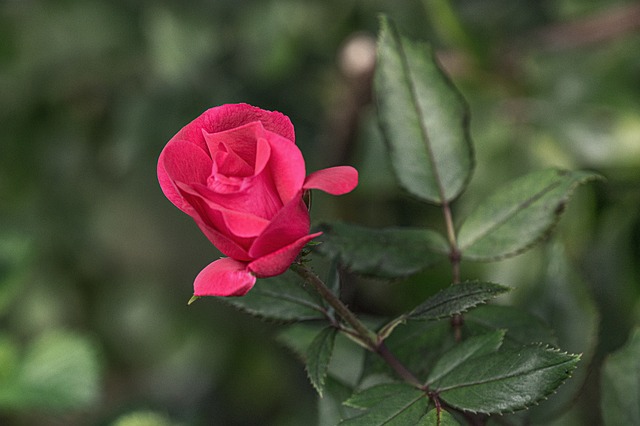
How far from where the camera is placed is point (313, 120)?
117cm

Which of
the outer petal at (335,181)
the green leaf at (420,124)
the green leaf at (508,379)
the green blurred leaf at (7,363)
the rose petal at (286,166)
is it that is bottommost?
the green blurred leaf at (7,363)

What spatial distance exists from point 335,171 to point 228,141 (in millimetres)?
54

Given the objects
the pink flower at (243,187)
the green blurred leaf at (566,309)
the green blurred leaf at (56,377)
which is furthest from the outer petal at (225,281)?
the green blurred leaf at (56,377)

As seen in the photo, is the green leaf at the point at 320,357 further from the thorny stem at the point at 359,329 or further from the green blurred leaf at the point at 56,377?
the green blurred leaf at the point at 56,377

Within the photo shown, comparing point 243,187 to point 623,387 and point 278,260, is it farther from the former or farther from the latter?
point 623,387

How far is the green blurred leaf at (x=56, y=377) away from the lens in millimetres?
625

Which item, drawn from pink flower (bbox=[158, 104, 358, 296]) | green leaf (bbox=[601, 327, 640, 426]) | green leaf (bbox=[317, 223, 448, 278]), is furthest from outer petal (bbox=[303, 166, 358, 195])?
green leaf (bbox=[601, 327, 640, 426])

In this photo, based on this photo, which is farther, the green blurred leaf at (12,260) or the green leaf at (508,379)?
the green blurred leaf at (12,260)

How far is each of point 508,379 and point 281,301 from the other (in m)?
0.14

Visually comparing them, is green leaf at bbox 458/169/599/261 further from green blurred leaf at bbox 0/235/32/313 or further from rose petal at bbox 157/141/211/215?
green blurred leaf at bbox 0/235/32/313

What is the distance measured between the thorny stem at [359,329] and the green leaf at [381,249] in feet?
0.19

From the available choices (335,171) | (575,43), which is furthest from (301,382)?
(335,171)

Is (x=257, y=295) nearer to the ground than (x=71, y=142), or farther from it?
farther from it

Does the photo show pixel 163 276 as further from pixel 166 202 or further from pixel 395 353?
pixel 395 353
